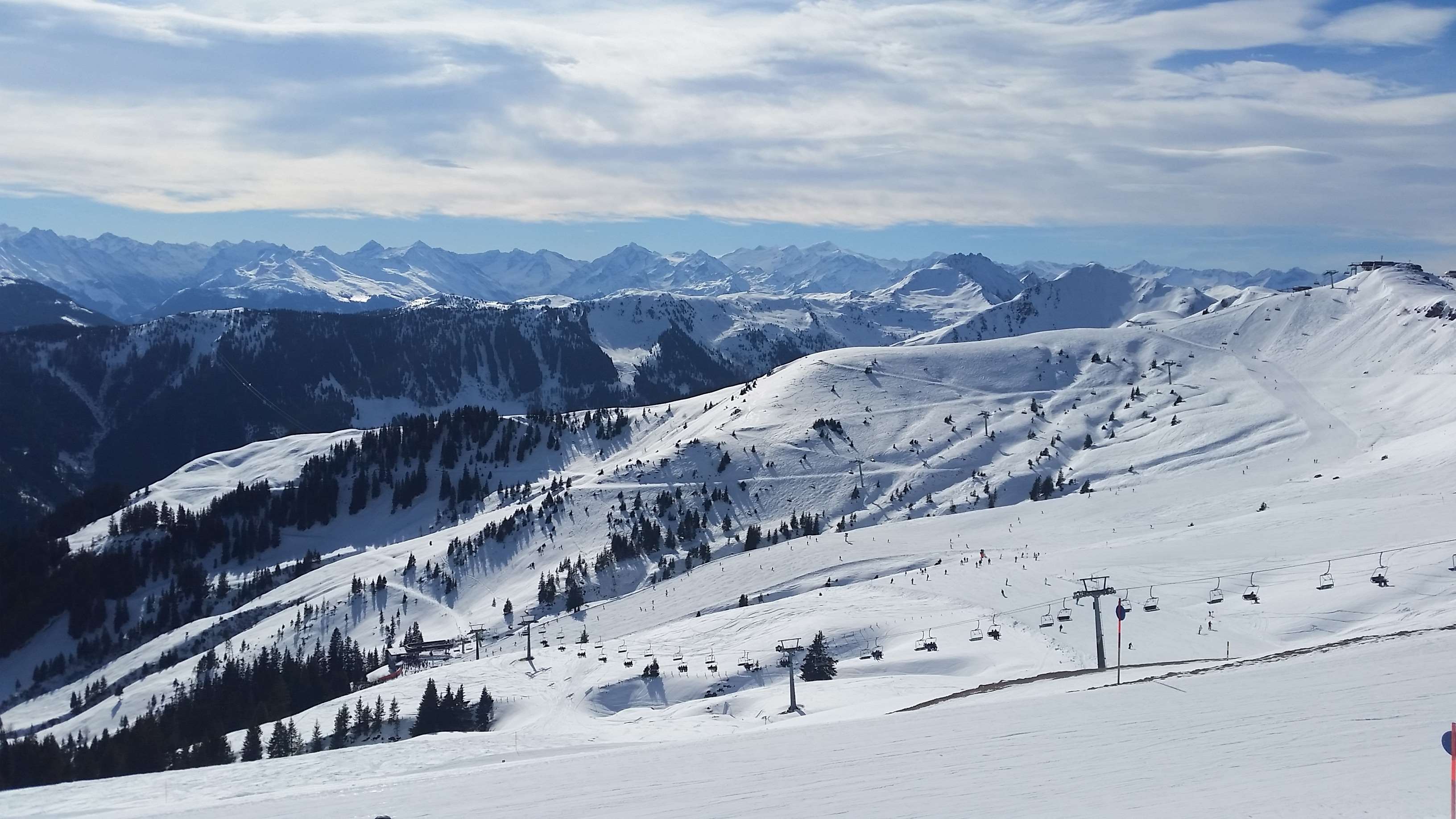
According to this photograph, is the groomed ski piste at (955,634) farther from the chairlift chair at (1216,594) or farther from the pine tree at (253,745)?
the pine tree at (253,745)

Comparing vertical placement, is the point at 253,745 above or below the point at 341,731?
below

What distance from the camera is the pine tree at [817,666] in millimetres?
59531

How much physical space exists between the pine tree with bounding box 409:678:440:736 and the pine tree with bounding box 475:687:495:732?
2.55 m

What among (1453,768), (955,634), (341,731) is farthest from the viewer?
(955,634)

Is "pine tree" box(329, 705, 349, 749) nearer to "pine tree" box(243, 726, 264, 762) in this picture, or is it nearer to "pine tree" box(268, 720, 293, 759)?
"pine tree" box(268, 720, 293, 759)

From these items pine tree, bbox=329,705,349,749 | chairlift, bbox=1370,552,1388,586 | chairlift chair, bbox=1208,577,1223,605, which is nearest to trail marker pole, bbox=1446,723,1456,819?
chairlift, bbox=1370,552,1388,586

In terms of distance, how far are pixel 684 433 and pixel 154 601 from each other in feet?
317

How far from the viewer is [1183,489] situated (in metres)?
108

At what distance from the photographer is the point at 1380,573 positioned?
57156 mm

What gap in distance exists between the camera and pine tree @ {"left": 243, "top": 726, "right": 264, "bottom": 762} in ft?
199

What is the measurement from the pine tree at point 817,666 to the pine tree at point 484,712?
70.3 ft

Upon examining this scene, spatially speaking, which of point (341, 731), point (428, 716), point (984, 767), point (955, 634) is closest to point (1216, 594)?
point (955, 634)

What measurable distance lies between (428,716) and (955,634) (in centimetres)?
3568

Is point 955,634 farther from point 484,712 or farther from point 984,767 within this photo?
point 984,767
